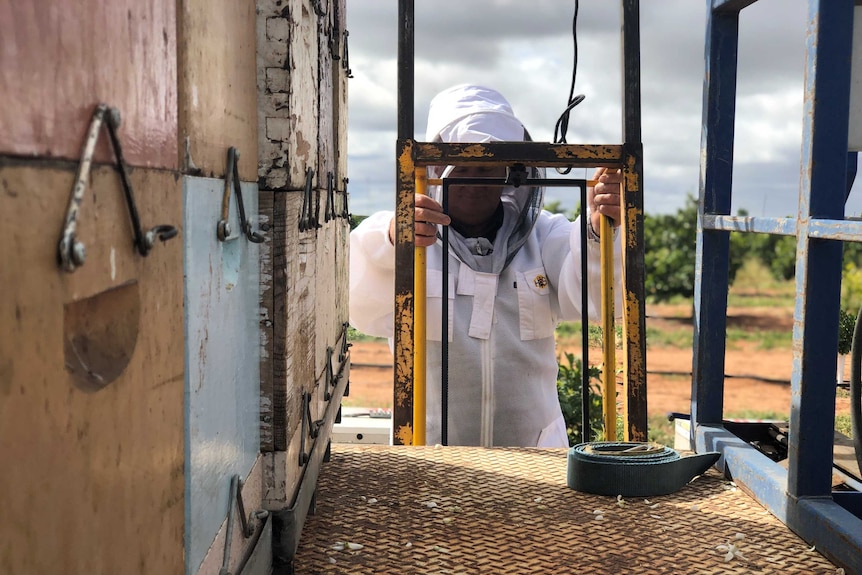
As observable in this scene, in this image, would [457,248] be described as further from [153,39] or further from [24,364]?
[24,364]

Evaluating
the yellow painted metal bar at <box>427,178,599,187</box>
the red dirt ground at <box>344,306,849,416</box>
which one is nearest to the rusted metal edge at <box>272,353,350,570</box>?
the yellow painted metal bar at <box>427,178,599,187</box>

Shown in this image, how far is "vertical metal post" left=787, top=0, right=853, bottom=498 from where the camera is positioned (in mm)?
2211

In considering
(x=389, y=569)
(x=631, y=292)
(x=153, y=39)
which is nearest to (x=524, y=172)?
(x=631, y=292)

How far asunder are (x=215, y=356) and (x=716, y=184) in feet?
6.88

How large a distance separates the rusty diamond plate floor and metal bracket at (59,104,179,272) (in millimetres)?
1160

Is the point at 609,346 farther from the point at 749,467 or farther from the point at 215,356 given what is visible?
the point at 215,356

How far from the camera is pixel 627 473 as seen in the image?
8.03 ft

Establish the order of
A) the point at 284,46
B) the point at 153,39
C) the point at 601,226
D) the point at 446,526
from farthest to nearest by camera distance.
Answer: the point at 601,226
the point at 446,526
the point at 284,46
the point at 153,39

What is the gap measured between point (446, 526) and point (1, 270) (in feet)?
5.53

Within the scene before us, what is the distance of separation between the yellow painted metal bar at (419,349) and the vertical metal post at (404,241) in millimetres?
51

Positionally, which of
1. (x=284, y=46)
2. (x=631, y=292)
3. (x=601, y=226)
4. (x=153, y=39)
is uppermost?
(x=284, y=46)

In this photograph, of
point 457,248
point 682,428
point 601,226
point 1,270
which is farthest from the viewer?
point 457,248

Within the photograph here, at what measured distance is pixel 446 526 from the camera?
2203mm

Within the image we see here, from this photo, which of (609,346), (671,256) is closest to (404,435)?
(609,346)
